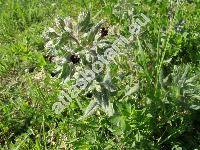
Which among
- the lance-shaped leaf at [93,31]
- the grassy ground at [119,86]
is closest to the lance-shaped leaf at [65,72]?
the lance-shaped leaf at [93,31]

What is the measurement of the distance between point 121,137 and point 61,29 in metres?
1.10

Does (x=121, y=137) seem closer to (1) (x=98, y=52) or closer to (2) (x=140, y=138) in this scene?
(2) (x=140, y=138)

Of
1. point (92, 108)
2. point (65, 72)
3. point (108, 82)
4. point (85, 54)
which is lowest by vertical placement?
point (92, 108)

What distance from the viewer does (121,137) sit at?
3.72 m

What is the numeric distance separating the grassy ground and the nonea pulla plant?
218mm

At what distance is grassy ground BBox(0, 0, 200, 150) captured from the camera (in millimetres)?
3602

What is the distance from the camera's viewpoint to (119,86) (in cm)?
403

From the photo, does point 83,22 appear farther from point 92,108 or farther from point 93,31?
point 92,108

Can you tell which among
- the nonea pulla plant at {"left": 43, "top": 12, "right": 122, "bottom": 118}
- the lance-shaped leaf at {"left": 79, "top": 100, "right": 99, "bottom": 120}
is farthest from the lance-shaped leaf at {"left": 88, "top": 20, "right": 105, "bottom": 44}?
the lance-shaped leaf at {"left": 79, "top": 100, "right": 99, "bottom": 120}

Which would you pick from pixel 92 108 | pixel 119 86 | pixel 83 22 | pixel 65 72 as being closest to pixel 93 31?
pixel 83 22

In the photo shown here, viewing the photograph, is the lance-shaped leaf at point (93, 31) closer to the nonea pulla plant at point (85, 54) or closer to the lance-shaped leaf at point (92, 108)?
the nonea pulla plant at point (85, 54)

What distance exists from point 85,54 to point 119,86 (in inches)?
29.6

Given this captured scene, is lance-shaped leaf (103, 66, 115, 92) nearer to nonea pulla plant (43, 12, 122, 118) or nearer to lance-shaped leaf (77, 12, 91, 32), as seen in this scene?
nonea pulla plant (43, 12, 122, 118)

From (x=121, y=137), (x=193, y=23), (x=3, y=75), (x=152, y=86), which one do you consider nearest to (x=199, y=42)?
(x=193, y=23)
